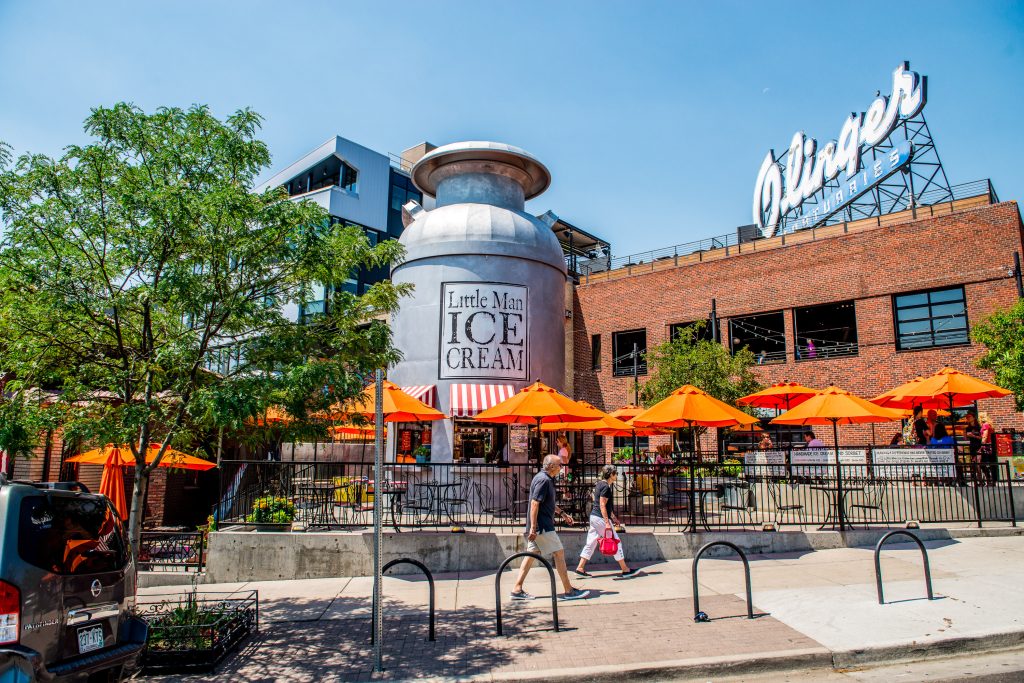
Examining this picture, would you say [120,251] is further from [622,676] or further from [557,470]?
[622,676]

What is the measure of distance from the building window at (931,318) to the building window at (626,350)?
33.5 feet

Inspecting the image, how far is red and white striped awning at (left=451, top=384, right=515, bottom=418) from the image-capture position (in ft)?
51.4

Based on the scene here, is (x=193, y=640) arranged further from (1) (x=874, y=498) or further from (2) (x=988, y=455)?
(2) (x=988, y=455)

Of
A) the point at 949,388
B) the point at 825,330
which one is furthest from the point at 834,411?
the point at 825,330

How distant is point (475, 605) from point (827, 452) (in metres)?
8.96

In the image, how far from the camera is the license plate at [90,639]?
472 centimetres

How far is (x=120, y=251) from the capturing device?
7.16 meters

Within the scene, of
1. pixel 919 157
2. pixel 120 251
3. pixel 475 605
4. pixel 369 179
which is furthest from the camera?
pixel 369 179

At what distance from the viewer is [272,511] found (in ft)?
37.2

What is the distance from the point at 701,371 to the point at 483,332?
880 cm

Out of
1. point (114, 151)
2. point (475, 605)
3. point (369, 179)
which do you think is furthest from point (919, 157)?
point (369, 179)

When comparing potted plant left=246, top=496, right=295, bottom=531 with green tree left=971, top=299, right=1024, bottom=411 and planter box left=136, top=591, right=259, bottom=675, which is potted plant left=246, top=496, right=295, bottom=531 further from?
green tree left=971, top=299, right=1024, bottom=411

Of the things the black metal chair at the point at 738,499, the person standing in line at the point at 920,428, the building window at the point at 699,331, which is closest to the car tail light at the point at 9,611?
the black metal chair at the point at 738,499

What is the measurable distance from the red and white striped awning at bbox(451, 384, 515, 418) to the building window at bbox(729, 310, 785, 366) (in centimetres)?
1444
